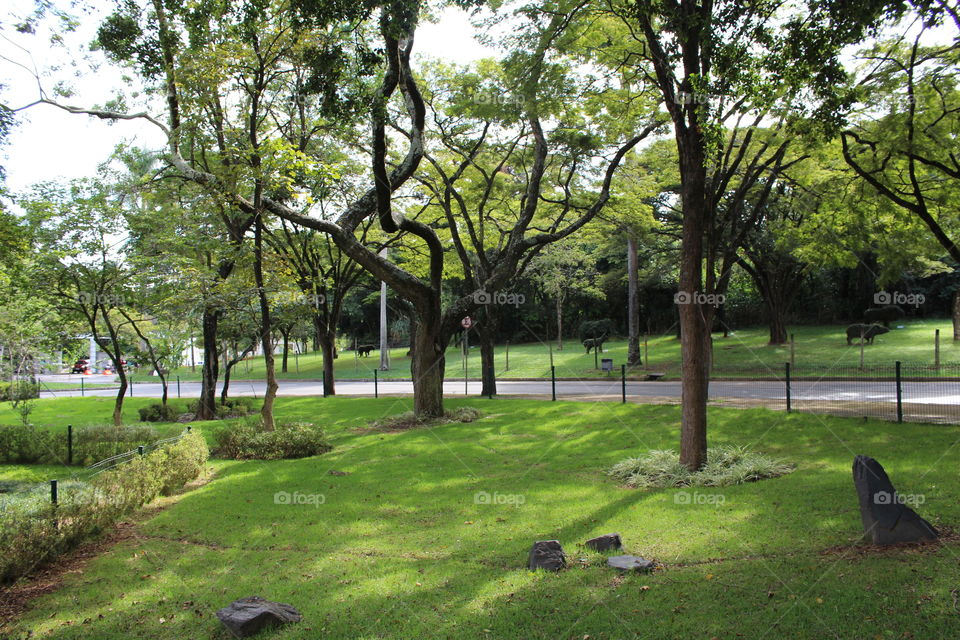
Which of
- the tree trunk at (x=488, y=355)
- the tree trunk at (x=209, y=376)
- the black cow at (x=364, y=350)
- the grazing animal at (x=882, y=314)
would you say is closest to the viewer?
the tree trunk at (x=209, y=376)

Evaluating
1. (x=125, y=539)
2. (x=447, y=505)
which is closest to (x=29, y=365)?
(x=125, y=539)

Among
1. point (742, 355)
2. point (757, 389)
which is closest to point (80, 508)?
point (757, 389)

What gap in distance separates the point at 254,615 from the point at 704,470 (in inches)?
271

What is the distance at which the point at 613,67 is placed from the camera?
13.7 m

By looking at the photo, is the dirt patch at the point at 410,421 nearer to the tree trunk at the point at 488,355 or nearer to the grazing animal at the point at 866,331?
the tree trunk at the point at 488,355

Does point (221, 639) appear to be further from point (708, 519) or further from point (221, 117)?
point (221, 117)

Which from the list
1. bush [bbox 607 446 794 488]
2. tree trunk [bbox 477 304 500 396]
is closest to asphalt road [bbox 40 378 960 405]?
tree trunk [bbox 477 304 500 396]

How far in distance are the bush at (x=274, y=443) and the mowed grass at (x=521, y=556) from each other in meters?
1.07

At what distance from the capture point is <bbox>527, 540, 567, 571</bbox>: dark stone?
575cm

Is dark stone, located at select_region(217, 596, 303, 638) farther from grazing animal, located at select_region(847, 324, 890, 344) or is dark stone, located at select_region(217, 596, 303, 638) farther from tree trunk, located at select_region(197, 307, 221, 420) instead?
grazing animal, located at select_region(847, 324, 890, 344)

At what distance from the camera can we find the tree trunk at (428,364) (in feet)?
51.7

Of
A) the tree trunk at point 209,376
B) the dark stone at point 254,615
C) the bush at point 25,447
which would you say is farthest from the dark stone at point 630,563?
the tree trunk at point 209,376

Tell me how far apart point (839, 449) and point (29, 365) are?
33685 mm

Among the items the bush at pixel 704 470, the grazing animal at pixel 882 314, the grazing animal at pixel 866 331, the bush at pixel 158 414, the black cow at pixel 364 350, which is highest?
the grazing animal at pixel 882 314
